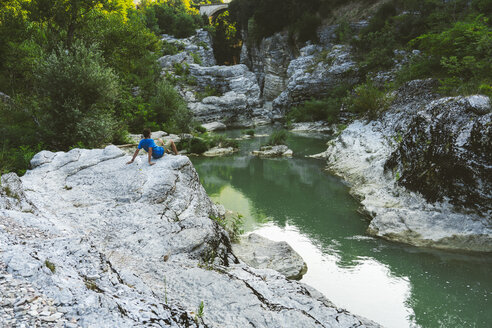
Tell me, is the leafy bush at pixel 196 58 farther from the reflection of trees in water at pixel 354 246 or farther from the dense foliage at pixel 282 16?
the reflection of trees in water at pixel 354 246

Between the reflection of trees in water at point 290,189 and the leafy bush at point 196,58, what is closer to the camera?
the reflection of trees in water at point 290,189

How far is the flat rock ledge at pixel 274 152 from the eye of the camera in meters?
21.2

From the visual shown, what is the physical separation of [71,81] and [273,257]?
11.8 meters

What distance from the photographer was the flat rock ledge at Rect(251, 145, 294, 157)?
69.5 feet

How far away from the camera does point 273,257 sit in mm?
7348

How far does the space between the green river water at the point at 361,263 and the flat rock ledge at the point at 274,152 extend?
688cm

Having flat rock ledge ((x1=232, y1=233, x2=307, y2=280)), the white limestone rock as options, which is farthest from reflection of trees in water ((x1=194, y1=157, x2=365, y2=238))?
the white limestone rock

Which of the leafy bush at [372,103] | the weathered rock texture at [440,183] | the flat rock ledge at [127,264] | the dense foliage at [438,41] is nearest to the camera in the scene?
the flat rock ledge at [127,264]

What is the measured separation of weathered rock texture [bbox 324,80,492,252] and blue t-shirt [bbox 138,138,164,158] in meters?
6.88

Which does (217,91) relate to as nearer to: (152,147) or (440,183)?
(152,147)

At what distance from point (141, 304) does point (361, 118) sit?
19.2m

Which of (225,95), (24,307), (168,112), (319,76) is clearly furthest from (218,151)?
(24,307)

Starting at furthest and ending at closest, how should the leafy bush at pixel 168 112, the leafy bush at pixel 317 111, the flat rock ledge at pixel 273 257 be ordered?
the leafy bush at pixel 317 111, the leafy bush at pixel 168 112, the flat rock ledge at pixel 273 257

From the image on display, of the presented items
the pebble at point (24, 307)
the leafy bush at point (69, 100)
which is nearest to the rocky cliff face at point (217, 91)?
the leafy bush at point (69, 100)
